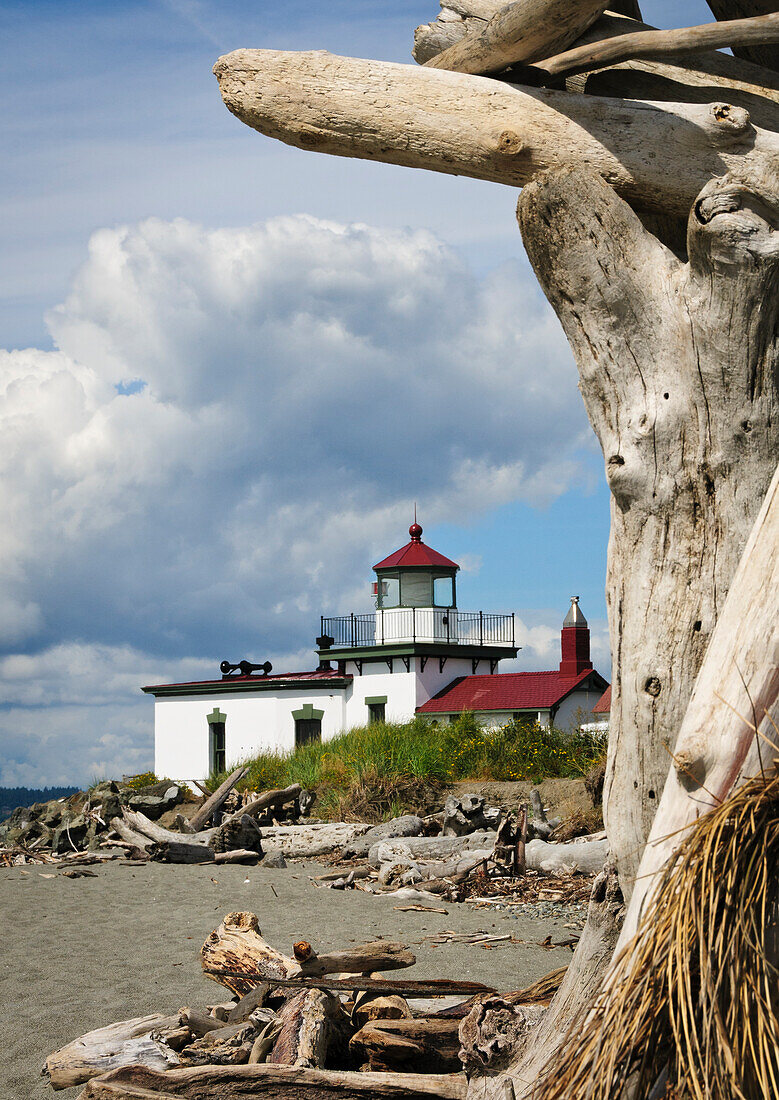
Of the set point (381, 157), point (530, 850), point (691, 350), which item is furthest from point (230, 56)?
point (530, 850)

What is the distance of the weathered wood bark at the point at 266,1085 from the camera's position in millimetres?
3912

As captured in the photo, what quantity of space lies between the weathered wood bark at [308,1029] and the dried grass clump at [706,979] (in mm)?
1932

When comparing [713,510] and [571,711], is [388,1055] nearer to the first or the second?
[713,510]

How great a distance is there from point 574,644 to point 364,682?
702 cm

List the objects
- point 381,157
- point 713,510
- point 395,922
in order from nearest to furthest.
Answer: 1. point 713,510
2. point 381,157
3. point 395,922

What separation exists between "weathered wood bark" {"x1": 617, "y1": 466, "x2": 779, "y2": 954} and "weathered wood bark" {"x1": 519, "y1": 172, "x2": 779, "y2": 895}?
19.4 inches

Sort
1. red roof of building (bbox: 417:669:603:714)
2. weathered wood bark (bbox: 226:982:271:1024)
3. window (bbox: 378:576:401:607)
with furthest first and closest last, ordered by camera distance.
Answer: window (bbox: 378:576:401:607)
red roof of building (bbox: 417:669:603:714)
weathered wood bark (bbox: 226:982:271:1024)

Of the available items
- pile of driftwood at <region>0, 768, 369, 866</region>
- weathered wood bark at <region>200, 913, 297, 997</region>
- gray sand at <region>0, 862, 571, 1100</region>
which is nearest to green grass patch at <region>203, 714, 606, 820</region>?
pile of driftwood at <region>0, 768, 369, 866</region>

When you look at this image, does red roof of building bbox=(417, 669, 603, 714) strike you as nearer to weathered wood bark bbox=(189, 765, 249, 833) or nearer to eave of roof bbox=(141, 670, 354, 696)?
eave of roof bbox=(141, 670, 354, 696)

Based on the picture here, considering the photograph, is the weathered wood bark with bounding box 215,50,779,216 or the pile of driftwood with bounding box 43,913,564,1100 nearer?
the pile of driftwood with bounding box 43,913,564,1100

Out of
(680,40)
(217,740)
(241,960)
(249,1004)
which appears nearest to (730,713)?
(680,40)

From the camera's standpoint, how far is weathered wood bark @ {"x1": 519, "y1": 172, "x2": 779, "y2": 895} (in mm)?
3627

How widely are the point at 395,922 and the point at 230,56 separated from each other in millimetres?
8427

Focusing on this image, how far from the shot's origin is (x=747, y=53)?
519cm
